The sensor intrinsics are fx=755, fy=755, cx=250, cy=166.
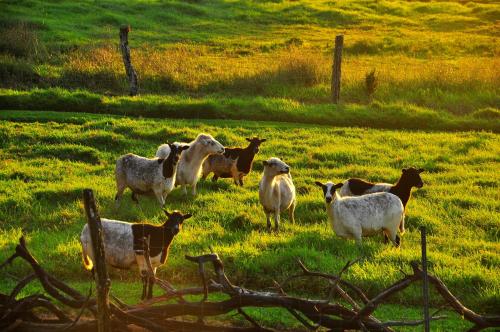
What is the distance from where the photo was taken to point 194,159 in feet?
55.3

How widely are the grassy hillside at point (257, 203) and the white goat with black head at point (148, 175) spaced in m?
0.35

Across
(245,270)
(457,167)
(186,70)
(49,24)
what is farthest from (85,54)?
(245,270)

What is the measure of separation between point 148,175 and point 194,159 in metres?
1.64

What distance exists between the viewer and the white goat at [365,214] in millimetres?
12953

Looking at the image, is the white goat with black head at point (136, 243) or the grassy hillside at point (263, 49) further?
the grassy hillside at point (263, 49)

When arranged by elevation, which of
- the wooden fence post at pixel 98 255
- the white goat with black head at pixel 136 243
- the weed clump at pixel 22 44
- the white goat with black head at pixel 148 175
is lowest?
the white goat with black head at pixel 148 175

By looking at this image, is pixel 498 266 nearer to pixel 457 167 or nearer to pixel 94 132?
pixel 457 167

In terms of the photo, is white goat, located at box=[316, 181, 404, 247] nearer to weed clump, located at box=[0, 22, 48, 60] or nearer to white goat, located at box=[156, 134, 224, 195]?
white goat, located at box=[156, 134, 224, 195]

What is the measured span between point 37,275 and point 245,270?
5232 mm

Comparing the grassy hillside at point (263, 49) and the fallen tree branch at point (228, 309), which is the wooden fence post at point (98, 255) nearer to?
the fallen tree branch at point (228, 309)

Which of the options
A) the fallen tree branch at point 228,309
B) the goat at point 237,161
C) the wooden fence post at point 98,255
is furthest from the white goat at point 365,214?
the wooden fence post at point 98,255

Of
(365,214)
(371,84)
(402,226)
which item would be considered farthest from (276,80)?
(365,214)

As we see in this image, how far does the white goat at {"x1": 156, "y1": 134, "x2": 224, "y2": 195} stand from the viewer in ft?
54.4

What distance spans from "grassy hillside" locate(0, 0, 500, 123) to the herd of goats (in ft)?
33.9
